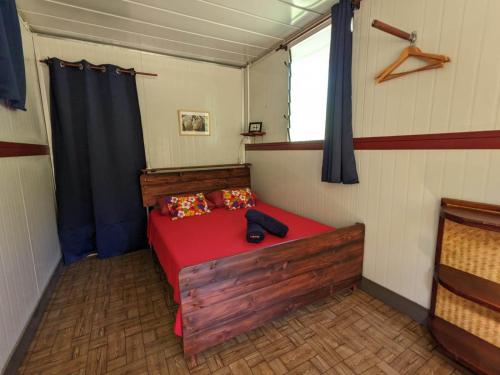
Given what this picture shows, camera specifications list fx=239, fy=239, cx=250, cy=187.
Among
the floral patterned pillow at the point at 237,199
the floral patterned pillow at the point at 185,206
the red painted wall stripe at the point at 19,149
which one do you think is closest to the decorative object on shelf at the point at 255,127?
the floral patterned pillow at the point at 237,199

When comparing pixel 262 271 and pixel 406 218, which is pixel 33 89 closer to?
pixel 262 271

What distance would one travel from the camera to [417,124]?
1.63 metres

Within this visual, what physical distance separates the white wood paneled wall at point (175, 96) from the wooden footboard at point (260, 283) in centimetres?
214

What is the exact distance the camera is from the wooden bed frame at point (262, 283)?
1.42 m

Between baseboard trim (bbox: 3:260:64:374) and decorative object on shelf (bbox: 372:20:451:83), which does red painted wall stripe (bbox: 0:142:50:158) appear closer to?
baseboard trim (bbox: 3:260:64:374)

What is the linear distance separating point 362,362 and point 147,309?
159cm

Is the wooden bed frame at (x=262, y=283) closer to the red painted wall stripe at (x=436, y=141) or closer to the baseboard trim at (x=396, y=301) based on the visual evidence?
the baseboard trim at (x=396, y=301)

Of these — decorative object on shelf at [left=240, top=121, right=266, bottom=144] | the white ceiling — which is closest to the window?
the white ceiling

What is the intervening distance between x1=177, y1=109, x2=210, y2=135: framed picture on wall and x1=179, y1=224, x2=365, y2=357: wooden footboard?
225cm

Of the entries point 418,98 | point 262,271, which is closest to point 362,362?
point 262,271

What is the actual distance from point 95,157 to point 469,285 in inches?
132

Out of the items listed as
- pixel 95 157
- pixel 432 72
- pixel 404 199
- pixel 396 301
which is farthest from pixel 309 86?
pixel 95 157

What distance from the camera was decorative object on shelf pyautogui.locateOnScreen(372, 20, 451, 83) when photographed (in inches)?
56.8

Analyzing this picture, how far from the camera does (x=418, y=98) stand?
5.30ft
